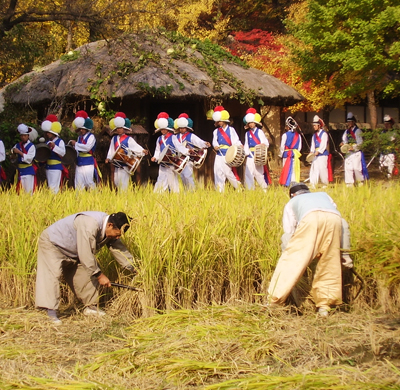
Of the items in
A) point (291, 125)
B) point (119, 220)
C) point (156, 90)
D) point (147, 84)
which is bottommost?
point (119, 220)

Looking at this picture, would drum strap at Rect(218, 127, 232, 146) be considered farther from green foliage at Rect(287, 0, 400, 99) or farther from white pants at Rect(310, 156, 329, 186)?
green foliage at Rect(287, 0, 400, 99)

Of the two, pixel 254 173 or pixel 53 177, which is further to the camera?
pixel 254 173

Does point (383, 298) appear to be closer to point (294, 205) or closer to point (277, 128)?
point (294, 205)

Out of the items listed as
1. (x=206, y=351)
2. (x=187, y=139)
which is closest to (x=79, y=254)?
(x=206, y=351)

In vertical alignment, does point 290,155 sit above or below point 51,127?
below

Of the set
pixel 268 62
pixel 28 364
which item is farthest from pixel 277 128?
pixel 28 364

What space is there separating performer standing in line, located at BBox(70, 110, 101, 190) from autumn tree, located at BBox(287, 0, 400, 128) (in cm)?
535

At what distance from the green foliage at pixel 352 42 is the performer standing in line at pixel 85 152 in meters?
5.35

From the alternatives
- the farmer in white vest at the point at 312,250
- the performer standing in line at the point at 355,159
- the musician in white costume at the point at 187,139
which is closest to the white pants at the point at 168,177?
the musician in white costume at the point at 187,139

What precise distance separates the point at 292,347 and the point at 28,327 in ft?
6.08

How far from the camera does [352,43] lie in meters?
11.8

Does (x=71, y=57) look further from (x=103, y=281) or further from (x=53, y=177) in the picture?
(x=103, y=281)

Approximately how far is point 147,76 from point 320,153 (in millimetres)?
3599

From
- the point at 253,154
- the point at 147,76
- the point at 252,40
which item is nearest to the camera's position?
the point at 253,154
